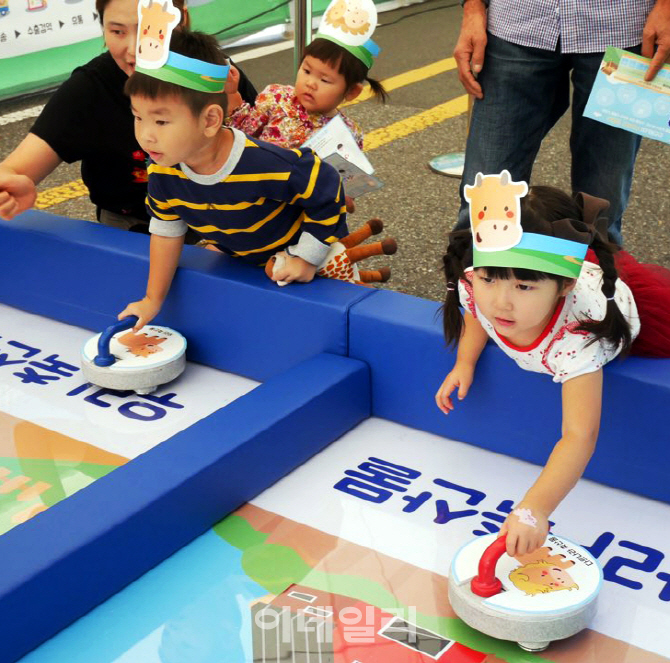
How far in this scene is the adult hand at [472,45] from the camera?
1916mm

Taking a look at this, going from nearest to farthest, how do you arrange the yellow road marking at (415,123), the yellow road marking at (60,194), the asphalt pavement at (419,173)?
the asphalt pavement at (419,173) → the yellow road marking at (60,194) → the yellow road marking at (415,123)

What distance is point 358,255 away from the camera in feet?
6.44

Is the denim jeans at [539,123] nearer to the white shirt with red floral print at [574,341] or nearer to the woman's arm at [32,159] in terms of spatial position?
the white shirt with red floral print at [574,341]

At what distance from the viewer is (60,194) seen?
3.15 meters

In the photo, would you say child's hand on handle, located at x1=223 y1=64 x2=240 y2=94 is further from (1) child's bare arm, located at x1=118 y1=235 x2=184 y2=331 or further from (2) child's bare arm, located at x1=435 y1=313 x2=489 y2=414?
(2) child's bare arm, located at x1=435 y1=313 x2=489 y2=414

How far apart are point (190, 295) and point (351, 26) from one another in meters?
0.62

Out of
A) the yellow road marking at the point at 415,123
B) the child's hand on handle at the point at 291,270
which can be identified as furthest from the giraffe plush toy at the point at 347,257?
the yellow road marking at the point at 415,123

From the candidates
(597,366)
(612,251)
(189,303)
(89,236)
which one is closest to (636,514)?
(597,366)

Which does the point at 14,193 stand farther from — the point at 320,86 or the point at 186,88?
the point at 320,86

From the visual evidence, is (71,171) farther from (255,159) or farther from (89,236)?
(255,159)

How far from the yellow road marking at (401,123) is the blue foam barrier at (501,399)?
174 cm

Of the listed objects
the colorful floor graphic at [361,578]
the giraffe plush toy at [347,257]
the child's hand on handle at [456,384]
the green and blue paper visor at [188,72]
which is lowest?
the colorful floor graphic at [361,578]

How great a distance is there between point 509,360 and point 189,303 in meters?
0.62

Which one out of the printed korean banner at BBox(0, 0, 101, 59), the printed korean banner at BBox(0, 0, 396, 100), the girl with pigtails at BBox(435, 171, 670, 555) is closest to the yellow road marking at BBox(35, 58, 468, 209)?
the printed korean banner at BBox(0, 0, 396, 100)
